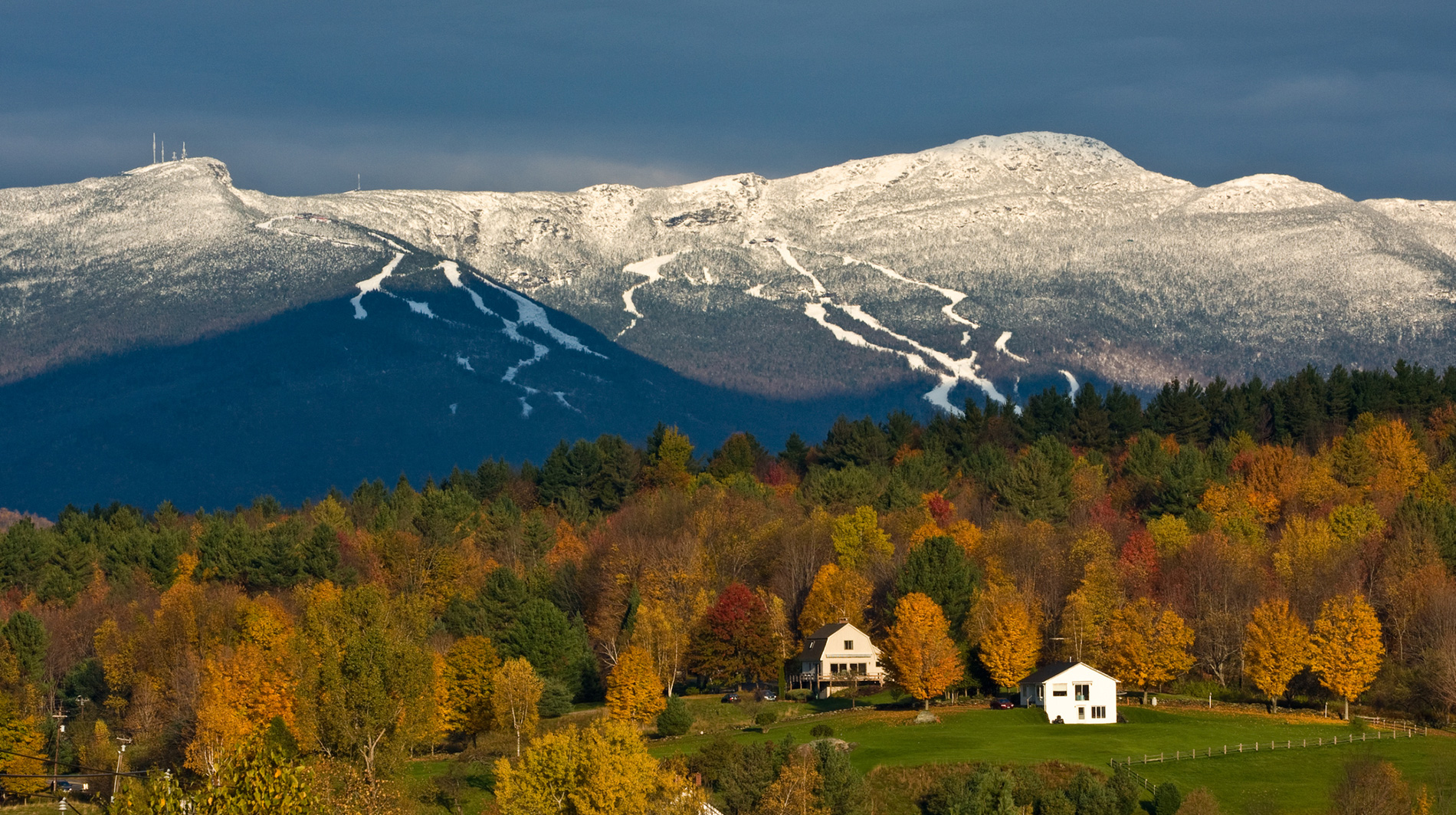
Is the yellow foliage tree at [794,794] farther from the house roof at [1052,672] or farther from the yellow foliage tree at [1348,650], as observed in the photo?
the yellow foliage tree at [1348,650]

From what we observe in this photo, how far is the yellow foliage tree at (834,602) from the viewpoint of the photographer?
112062 mm

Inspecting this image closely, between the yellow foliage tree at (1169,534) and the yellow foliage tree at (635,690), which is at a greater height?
the yellow foliage tree at (1169,534)

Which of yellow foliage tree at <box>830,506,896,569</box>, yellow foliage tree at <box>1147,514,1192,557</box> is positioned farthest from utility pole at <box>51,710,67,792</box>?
yellow foliage tree at <box>1147,514,1192,557</box>

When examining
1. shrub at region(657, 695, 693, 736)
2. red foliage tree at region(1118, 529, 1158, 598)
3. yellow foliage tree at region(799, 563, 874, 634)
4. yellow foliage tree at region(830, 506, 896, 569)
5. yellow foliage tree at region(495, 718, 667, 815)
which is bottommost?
yellow foliage tree at region(495, 718, 667, 815)

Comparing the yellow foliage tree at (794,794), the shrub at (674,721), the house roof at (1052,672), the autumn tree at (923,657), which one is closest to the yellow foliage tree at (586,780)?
the yellow foliage tree at (794,794)

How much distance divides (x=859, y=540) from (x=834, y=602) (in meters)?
12.5

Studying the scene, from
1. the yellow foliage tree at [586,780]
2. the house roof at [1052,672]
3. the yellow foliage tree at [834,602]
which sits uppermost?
the yellow foliage tree at [834,602]

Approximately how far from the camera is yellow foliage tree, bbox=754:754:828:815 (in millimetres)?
69312

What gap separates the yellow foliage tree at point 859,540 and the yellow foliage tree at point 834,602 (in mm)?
6604

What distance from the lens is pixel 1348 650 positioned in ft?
302

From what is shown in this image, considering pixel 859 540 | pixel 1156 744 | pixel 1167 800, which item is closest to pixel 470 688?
pixel 1156 744

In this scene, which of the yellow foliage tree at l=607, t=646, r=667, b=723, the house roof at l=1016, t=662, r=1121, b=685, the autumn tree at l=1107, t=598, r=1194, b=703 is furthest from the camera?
the autumn tree at l=1107, t=598, r=1194, b=703

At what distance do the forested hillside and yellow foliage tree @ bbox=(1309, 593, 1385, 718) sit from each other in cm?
13

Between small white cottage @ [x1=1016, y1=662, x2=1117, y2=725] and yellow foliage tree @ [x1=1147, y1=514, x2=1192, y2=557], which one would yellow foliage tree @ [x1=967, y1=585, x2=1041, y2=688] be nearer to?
small white cottage @ [x1=1016, y1=662, x2=1117, y2=725]
